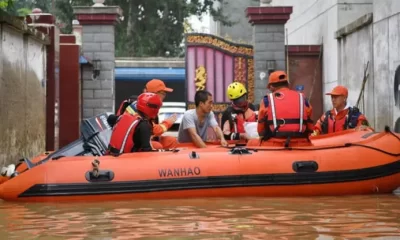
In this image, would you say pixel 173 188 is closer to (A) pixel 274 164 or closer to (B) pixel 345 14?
(A) pixel 274 164

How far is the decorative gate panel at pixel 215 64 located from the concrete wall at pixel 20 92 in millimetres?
4381

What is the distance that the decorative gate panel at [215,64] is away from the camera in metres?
17.6

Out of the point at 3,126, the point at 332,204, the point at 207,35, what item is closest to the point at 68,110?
the point at 207,35

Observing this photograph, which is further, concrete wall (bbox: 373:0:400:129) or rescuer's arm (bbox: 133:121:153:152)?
concrete wall (bbox: 373:0:400:129)

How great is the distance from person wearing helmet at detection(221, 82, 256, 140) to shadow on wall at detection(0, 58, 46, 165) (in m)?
2.94

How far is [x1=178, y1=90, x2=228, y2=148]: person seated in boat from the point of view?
10.2m

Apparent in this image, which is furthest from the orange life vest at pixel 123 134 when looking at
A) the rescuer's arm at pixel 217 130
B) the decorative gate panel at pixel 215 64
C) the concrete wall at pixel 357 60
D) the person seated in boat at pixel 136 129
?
the decorative gate panel at pixel 215 64

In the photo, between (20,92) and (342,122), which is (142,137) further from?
(20,92)

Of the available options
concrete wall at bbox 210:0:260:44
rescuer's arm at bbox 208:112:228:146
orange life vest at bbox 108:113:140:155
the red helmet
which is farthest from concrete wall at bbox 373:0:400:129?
concrete wall at bbox 210:0:260:44

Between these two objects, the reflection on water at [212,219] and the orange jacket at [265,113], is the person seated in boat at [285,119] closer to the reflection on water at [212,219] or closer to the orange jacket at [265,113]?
the orange jacket at [265,113]

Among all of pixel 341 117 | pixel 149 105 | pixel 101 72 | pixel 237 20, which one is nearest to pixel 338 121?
pixel 341 117

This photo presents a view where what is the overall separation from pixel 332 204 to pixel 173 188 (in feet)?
5.45

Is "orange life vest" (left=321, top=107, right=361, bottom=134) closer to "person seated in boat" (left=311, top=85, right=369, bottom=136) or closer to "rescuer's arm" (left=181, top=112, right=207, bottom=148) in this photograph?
"person seated in boat" (left=311, top=85, right=369, bottom=136)

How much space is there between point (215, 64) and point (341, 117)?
6.69 metres
